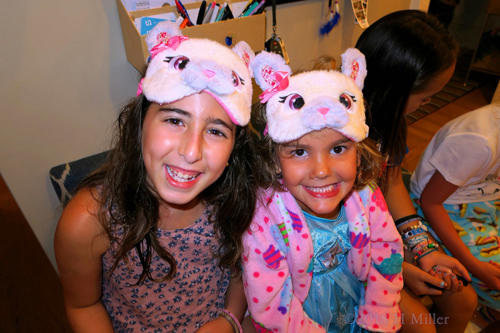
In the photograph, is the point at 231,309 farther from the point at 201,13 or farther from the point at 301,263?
the point at 201,13

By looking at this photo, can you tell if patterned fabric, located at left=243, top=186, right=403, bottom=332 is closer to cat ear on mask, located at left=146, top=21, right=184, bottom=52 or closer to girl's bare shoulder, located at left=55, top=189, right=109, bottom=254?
girl's bare shoulder, located at left=55, top=189, right=109, bottom=254

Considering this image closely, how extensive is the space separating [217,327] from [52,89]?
1.10 m

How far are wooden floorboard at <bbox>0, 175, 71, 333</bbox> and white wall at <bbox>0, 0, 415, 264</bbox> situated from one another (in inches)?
16.3

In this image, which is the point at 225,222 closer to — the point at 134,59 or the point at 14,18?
the point at 134,59

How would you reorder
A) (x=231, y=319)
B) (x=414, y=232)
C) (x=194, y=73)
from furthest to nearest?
(x=414, y=232) → (x=231, y=319) → (x=194, y=73)

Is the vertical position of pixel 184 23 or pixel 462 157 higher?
pixel 184 23

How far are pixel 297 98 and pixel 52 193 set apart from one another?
1201mm

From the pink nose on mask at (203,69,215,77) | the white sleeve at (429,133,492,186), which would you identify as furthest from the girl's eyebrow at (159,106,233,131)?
the white sleeve at (429,133,492,186)

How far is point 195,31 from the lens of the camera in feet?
3.70

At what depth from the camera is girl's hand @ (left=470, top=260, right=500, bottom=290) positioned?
122cm

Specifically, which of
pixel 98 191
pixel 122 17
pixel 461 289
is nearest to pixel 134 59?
pixel 122 17

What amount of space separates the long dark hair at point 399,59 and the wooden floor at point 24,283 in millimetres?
1623

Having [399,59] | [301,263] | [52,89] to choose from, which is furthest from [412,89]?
[52,89]

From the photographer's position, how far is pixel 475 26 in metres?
4.88
